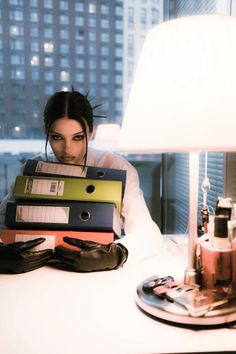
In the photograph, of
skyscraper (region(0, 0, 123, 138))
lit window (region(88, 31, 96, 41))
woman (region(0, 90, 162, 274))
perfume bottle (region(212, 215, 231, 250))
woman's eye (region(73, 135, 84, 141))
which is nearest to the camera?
perfume bottle (region(212, 215, 231, 250))

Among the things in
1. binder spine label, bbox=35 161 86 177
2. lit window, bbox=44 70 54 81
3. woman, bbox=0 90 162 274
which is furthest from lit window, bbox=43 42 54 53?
binder spine label, bbox=35 161 86 177

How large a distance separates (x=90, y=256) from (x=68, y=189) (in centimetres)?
23

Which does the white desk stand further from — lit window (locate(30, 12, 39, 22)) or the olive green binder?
lit window (locate(30, 12, 39, 22))

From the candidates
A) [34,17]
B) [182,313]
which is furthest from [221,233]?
[34,17]

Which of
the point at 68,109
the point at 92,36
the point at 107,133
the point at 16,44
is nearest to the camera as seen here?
the point at 68,109

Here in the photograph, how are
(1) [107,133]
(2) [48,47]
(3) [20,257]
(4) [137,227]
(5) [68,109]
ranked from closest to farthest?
(3) [20,257] → (4) [137,227] → (5) [68,109] → (1) [107,133] → (2) [48,47]

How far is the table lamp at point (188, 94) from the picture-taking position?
65 centimetres

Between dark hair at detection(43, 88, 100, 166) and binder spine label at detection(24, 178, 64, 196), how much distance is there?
1.19 ft

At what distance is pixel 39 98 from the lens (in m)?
3.85

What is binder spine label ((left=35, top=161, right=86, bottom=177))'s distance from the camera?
1.12 metres

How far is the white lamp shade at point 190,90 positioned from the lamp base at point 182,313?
12.2 inches

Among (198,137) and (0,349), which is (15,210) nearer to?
(0,349)

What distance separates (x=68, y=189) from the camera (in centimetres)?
107

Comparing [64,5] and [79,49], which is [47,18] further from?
[79,49]
